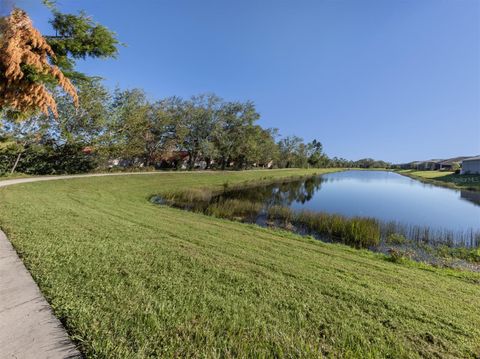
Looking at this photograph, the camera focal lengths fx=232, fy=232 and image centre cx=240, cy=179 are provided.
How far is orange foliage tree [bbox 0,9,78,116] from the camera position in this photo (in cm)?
347

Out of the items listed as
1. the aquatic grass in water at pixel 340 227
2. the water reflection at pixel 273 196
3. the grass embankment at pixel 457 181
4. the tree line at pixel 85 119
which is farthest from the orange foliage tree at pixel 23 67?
the grass embankment at pixel 457 181

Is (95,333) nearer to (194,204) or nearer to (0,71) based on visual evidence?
(0,71)

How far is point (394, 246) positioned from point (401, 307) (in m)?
7.18

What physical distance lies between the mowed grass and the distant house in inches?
2430

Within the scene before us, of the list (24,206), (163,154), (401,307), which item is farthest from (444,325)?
(163,154)

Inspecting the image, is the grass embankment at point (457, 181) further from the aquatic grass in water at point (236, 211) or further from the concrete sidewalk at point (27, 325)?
the concrete sidewalk at point (27, 325)

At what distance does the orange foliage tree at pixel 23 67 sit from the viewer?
11.4 ft

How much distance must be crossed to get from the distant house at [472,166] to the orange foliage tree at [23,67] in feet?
225

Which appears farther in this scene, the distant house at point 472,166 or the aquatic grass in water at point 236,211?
the distant house at point 472,166

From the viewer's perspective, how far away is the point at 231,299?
342 centimetres

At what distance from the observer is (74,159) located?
79.8 ft

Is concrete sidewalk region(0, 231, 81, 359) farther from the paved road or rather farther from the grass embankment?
the grass embankment

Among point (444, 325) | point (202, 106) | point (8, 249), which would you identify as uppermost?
point (202, 106)

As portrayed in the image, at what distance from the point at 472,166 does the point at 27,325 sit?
7330cm
